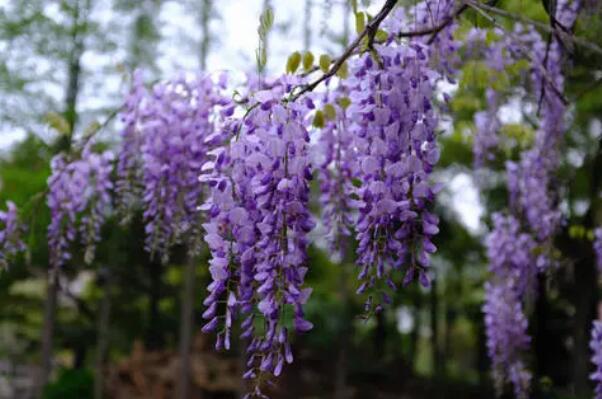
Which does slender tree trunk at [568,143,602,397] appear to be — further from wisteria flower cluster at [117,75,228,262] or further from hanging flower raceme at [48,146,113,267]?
hanging flower raceme at [48,146,113,267]

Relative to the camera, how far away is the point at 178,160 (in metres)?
3.74

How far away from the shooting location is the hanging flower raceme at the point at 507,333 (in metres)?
4.75

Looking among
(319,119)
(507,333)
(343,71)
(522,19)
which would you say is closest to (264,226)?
(319,119)

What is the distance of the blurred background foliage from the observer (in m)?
5.66

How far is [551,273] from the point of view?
3.85m

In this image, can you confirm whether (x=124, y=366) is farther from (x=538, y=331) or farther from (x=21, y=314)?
(x=538, y=331)

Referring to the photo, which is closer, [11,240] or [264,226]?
[264,226]

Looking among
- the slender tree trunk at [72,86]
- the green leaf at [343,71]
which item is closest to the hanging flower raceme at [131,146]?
the green leaf at [343,71]

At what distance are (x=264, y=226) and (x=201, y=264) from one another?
7971mm

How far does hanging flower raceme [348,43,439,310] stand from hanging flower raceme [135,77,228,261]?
148 centimetres

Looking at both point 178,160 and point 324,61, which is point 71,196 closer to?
point 178,160

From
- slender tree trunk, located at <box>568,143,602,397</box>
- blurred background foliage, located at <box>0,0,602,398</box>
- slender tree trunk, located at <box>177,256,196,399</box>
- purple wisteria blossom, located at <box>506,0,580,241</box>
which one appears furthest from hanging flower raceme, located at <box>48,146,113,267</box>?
slender tree trunk, located at <box>568,143,602,397</box>

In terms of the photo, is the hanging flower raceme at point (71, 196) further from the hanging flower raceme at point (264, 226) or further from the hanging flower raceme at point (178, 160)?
the hanging flower raceme at point (264, 226)

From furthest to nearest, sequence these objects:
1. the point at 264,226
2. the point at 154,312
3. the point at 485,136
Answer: the point at 154,312 → the point at 485,136 → the point at 264,226
